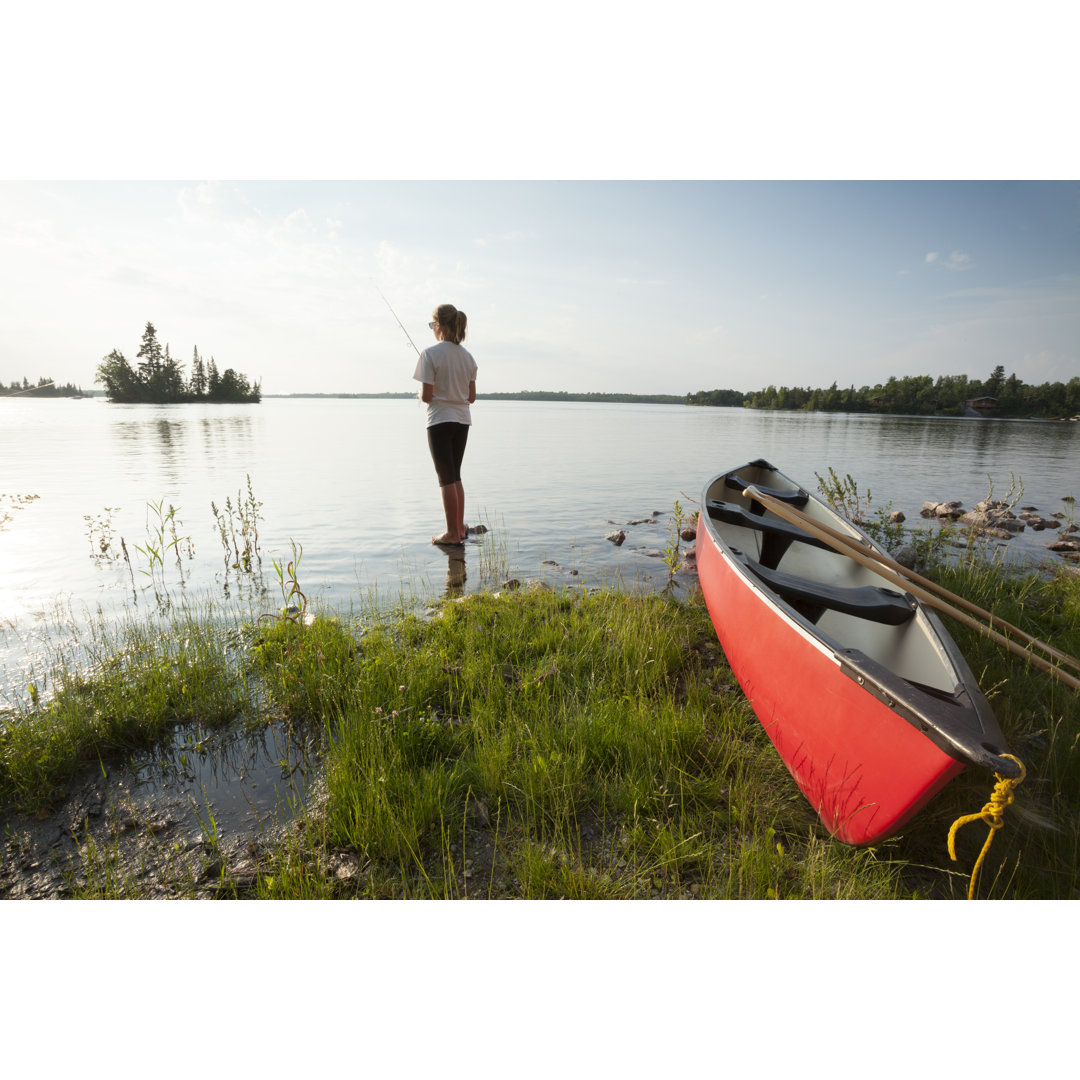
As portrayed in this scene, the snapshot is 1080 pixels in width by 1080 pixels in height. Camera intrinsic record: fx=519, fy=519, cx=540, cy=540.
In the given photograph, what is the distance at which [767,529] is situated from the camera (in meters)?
4.98

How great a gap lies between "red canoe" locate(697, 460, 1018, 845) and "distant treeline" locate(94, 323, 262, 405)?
50640 millimetres

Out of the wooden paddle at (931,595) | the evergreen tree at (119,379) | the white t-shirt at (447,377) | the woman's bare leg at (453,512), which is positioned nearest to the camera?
the wooden paddle at (931,595)

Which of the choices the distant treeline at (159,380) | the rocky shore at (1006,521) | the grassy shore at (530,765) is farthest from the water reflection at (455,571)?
the distant treeline at (159,380)

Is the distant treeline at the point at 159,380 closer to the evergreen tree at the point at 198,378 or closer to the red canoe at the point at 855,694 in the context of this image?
the evergreen tree at the point at 198,378

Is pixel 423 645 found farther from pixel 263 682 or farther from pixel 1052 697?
pixel 1052 697

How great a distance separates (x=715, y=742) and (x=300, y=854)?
2.20m

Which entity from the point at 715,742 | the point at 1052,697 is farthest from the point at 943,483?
the point at 715,742

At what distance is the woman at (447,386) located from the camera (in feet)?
21.7

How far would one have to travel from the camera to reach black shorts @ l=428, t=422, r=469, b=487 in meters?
6.91

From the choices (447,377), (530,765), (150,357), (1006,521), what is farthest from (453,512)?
→ (150,357)

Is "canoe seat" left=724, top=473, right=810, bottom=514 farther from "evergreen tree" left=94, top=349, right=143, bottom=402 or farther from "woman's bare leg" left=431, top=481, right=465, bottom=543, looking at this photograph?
"evergreen tree" left=94, top=349, right=143, bottom=402

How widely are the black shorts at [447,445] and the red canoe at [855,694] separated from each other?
3946mm

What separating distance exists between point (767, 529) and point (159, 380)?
6264 centimetres
